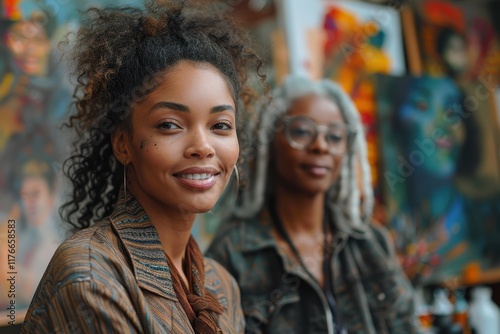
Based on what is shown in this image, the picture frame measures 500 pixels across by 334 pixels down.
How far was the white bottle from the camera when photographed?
2.32 m

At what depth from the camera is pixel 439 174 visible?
8.79 feet

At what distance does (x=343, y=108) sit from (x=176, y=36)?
84 centimetres

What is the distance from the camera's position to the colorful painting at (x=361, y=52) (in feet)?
8.05

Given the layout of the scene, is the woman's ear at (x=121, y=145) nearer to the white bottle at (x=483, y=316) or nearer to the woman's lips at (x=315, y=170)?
the woman's lips at (x=315, y=170)

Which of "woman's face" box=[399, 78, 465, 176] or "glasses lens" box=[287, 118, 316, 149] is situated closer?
"glasses lens" box=[287, 118, 316, 149]

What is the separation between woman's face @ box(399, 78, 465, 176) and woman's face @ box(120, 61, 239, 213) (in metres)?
1.68

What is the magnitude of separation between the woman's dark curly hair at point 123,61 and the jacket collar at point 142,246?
136mm

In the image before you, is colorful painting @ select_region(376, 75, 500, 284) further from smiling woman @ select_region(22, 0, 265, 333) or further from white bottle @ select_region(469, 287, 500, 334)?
smiling woman @ select_region(22, 0, 265, 333)

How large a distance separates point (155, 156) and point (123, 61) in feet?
0.62

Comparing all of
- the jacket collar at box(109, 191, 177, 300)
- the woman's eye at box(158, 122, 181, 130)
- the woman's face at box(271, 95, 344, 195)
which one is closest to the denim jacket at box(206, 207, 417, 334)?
the woman's face at box(271, 95, 344, 195)

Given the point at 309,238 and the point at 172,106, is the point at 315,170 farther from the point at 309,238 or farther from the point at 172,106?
the point at 172,106

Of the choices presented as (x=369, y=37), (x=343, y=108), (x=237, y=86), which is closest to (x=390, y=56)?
(x=369, y=37)

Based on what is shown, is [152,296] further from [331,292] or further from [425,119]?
[425,119]

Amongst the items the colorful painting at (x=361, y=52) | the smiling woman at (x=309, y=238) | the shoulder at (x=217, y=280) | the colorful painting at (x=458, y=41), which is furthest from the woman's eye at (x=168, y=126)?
the colorful painting at (x=458, y=41)
